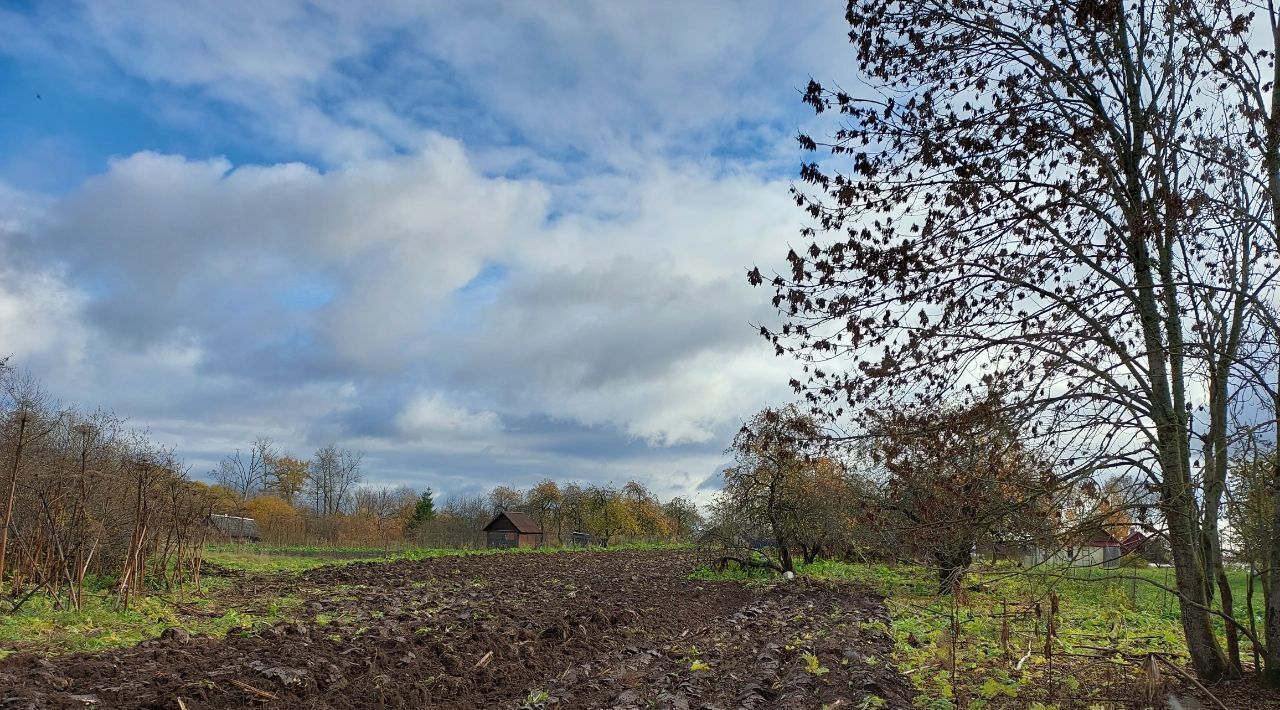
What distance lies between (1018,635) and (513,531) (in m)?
48.2

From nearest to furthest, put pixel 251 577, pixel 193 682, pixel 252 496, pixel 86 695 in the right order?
pixel 86 695
pixel 193 682
pixel 251 577
pixel 252 496

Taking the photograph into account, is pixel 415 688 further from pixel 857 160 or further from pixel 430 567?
pixel 430 567

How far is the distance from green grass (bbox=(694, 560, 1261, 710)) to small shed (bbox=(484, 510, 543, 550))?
131ft

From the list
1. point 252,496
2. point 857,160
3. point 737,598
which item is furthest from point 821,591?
point 252,496

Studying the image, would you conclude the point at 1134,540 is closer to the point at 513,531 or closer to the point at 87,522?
the point at 87,522

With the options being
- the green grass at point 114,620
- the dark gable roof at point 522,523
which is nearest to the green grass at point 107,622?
the green grass at point 114,620

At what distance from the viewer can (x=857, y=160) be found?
739cm

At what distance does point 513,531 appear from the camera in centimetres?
5566

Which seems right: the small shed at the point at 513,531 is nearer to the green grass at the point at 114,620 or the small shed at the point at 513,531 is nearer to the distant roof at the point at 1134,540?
the green grass at the point at 114,620

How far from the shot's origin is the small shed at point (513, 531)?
55.0 meters

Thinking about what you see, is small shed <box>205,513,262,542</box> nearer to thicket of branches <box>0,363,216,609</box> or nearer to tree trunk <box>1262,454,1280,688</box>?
thicket of branches <box>0,363,216,609</box>

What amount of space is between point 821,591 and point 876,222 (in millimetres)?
12949

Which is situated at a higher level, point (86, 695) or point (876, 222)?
point (876, 222)

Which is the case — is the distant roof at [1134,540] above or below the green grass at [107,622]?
above
